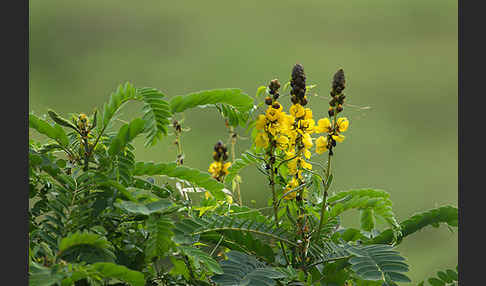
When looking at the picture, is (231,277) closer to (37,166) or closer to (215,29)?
(37,166)

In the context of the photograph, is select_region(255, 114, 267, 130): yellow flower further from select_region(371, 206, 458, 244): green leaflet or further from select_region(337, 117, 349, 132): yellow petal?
select_region(371, 206, 458, 244): green leaflet

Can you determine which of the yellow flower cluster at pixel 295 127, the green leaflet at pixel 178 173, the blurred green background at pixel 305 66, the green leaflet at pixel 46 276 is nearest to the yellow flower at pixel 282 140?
the yellow flower cluster at pixel 295 127

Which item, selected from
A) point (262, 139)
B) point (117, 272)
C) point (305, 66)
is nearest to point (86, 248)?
point (117, 272)

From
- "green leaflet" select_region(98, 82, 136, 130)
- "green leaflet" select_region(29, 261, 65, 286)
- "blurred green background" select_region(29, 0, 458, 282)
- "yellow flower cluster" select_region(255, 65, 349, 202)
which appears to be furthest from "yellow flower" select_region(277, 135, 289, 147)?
"blurred green background" select_region(29, 0, 458, 282)

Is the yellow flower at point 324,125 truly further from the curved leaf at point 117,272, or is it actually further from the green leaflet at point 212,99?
the curved leaf at point 117,272

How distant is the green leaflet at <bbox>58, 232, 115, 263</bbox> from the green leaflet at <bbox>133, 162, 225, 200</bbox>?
132 millimetres

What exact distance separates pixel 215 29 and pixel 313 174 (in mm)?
3184

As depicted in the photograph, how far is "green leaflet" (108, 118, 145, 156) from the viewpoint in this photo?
0.67m

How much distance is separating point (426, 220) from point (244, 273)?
30 centimetres

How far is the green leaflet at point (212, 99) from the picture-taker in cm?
71

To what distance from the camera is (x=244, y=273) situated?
69 cm

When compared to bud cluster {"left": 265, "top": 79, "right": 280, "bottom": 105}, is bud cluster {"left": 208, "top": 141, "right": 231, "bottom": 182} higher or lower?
lower

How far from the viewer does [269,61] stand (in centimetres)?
348

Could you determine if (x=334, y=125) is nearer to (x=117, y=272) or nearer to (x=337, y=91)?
(x=337, y=91)
